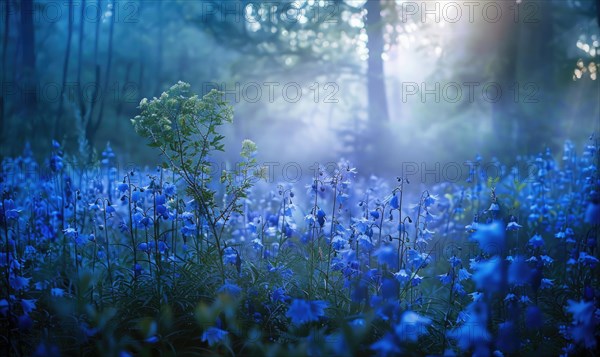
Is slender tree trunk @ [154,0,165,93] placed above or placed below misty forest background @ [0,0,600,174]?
above

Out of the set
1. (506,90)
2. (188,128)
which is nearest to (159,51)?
(506,90)

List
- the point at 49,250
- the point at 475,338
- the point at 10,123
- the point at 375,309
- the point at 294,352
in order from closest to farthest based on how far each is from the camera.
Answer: the point at 294,352, the point at 475,338, the point at 375,309, the point at 49,250, the point at 10,123

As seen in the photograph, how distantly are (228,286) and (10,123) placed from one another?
12.2m

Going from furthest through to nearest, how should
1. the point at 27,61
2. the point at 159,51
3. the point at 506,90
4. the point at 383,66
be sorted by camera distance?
the point at 159,51 → the point at 383,66 → the point at 27,61 → the point at 506,90

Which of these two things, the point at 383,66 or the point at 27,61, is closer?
the point at 27,61

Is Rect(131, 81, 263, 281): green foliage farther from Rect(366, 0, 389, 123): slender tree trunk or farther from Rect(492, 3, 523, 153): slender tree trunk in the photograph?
Rect(492, 3, 523, 153): slender tree trunk

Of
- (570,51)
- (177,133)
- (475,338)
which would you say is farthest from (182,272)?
(570,51)

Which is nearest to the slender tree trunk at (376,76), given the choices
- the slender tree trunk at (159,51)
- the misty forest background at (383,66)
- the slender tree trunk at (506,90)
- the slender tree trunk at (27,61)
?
the misty forest background at (383,66)

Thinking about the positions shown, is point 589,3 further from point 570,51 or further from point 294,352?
point 294,352

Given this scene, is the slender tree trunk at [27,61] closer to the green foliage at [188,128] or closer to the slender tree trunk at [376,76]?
the slender tree trunk at [376,76]

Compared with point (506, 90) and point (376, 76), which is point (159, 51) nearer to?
point (376, 76)

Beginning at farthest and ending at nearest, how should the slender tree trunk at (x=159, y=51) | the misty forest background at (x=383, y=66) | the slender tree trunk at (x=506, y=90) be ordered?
the slender tree trunk at (x=159, y=51) < the misty forest background at (x=383, y=66) < the slender tree trunk at (x=506, y=90)

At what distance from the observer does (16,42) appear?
13133 millimetres

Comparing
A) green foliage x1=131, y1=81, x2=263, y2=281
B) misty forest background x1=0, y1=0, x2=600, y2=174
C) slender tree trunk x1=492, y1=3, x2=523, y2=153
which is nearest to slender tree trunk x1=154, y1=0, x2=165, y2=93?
misty forest background x1=0, y1=0, x2=600, y2=174
